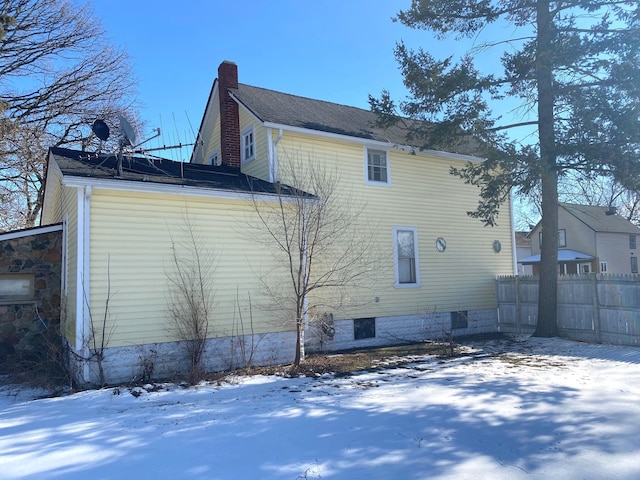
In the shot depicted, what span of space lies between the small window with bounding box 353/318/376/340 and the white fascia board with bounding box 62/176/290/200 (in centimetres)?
442

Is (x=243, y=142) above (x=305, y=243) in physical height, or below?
above

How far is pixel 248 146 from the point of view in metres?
12.9

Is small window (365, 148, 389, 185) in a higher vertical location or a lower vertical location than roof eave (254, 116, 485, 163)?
lower

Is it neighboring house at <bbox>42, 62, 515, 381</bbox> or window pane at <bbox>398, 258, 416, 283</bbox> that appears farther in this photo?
window pane at <bbox>398, 258, 416, 283</bbox>

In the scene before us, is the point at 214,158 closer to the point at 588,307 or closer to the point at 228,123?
the point at 228,123

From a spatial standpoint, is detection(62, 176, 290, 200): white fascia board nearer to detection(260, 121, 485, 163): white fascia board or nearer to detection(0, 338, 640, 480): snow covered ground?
detection(260, 121, 485, 163): white fascia board

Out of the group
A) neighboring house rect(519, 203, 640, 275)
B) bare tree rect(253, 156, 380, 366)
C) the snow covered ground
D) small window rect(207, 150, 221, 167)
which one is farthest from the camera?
neighboring house rect(519, 203, 640, 275)

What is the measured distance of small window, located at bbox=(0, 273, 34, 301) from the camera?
1040 centimetres

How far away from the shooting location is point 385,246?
12969mm

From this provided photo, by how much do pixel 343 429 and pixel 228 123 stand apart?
10.2 metres

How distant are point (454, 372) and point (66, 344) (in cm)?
786

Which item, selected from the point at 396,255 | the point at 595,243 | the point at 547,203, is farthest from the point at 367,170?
the point at 595,243

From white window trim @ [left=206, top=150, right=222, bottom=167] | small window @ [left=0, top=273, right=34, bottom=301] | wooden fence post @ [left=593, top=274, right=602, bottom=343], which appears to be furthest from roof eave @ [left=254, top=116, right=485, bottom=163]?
small window @ [left=0, top=273, right=34, bottom=301]

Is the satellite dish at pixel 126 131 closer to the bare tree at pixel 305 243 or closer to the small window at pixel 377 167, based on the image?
the bare tree at pixel 305 243
